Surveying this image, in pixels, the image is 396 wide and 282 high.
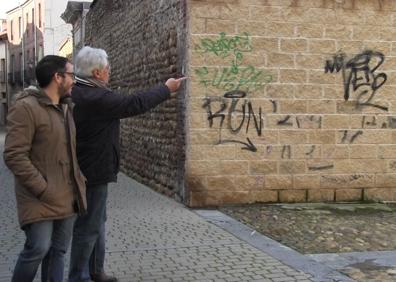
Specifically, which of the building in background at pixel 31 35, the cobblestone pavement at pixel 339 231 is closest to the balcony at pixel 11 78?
the building in background at pixel 31 35

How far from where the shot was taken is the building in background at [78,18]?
2138 centimetres

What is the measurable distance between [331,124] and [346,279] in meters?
4.13

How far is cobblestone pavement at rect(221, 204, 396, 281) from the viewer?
5816 mm

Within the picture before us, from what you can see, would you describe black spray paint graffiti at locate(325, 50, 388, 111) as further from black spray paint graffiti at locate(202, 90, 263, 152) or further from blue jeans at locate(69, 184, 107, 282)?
blue jeans at locate(69, 184, 107, 282)

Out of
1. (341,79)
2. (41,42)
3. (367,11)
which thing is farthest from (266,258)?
(41,42)

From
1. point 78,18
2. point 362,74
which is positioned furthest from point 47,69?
point 78,18

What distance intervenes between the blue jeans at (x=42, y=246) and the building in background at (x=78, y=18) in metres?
17.4

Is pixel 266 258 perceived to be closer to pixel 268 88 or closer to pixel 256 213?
pixel 256 213

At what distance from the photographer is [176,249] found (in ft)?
20.5

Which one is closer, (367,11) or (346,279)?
(346,279)

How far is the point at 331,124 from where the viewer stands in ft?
29.7

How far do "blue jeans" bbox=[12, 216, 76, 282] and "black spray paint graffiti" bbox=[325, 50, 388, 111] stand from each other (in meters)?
5.82

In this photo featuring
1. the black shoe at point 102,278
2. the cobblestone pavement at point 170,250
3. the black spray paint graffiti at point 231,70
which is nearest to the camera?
the black shoe at point 102,278

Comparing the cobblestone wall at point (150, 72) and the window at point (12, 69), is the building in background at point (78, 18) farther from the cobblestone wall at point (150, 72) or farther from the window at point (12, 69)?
the window at point (12, 69)
